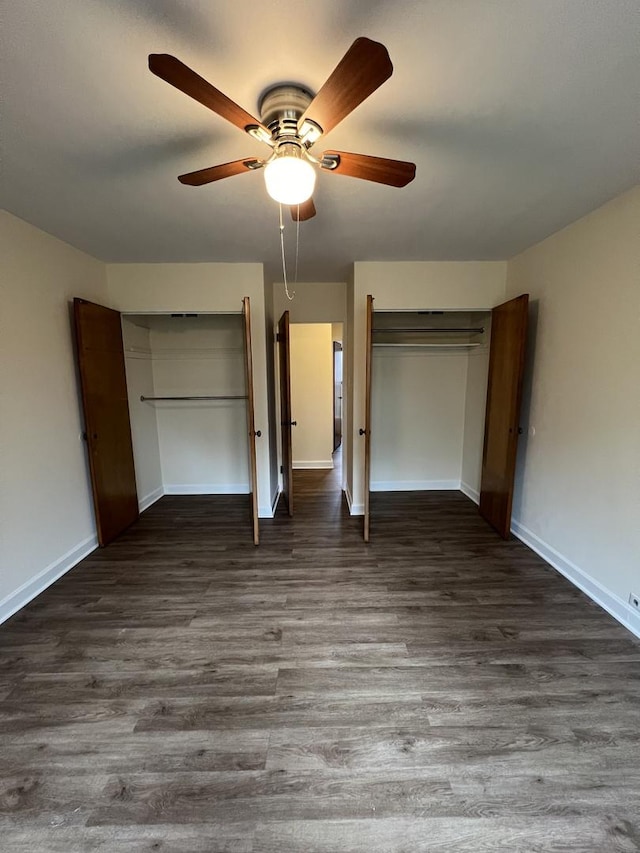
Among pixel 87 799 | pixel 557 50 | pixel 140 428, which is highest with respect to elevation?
pixel 557 50

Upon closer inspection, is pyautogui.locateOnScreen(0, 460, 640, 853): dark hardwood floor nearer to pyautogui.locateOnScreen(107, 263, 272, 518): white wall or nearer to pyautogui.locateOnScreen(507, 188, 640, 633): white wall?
pyautogui.locateOnScreen(507, 188, 640, 633): white wall

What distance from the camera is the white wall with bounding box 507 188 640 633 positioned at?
6.76ft

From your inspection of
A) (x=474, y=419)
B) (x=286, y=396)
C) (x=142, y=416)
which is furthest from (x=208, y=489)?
(x=474, y=419)

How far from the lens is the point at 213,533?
3.33m

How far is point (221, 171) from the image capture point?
1487mm

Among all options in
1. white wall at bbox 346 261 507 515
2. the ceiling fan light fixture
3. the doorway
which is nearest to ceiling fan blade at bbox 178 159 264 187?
the ceiling fan light fixture

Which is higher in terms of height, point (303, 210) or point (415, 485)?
point (303, 210)

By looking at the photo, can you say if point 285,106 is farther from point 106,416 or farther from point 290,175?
point 106,416

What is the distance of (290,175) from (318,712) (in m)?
2.29

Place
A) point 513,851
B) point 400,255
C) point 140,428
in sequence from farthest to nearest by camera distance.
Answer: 1. point 140,428
2. point 400,255
3. point 513,851

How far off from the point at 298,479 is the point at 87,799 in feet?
12.5

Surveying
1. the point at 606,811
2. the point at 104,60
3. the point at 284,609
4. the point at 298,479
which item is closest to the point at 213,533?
the point at 284,609

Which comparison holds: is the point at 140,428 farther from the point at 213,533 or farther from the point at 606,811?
the point at 606,811

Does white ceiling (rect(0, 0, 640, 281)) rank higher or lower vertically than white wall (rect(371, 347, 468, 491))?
higher
